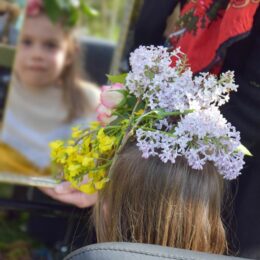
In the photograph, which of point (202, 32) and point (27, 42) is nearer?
point (202, 32)

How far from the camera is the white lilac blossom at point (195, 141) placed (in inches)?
42.5

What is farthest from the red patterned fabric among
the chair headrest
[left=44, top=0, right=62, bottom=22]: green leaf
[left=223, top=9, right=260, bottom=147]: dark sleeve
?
[left=44, top=0, right=62, bottom=22]: green leaf

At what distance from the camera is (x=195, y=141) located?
109 centimetres

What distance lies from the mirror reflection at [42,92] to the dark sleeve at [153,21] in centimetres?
83

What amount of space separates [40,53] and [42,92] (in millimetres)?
166

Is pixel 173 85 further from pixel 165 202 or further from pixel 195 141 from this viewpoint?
pixel 165 202

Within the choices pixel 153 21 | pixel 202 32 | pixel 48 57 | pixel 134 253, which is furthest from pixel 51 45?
pixel 134 253

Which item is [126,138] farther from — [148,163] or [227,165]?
[227,165]

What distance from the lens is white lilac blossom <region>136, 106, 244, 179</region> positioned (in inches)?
42.5

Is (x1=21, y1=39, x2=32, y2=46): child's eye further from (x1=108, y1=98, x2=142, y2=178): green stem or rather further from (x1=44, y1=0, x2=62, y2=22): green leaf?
(x1=108, y1=98, x2=142, y2=178): green stem

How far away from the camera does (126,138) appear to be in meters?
1.14

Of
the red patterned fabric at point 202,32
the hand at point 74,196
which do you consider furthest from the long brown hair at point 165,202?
the hand at point 74,196

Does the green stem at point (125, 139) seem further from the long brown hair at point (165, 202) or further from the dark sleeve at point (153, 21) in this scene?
the dark sleeve at point (153, 21)

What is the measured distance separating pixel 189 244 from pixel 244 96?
0.41 m
